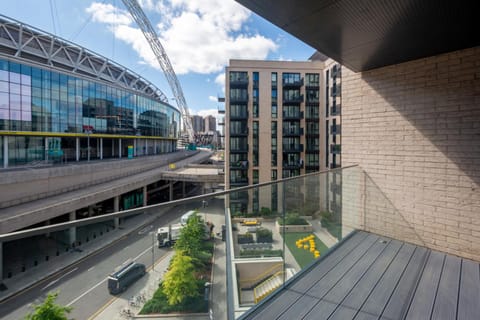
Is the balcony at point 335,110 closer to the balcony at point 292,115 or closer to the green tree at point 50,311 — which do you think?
the balcony at point 292,115

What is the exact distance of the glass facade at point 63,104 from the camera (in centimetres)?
1756

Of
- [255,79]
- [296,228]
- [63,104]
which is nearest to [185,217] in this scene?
[296,228]

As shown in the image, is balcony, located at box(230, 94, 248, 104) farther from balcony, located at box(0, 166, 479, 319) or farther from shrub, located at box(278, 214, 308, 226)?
shrub, located at box(278, 214, 308, 226)

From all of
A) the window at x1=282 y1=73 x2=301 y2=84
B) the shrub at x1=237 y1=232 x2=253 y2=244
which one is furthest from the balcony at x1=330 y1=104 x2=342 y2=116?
the shrub at x1=237 y1=232 x2=253 y2=244

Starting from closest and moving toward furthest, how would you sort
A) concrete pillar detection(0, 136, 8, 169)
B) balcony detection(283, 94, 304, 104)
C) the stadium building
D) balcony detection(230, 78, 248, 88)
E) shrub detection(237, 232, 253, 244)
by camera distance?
shrub detection(237, 232, 253, 244)
concrete pillar detection(0, 136, 8, 169)
the stadium building
balcony detection(230, 78, 248, 88)
balcony detection(283, 94, 304, 104)

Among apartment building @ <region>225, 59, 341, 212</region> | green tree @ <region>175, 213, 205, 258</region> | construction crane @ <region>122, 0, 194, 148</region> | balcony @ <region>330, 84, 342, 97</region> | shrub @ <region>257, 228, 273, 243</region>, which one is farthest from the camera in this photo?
construction crane @ <region>122, 0, 194, 148</region>

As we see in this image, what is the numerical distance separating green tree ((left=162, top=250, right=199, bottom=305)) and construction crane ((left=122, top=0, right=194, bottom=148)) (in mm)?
53329

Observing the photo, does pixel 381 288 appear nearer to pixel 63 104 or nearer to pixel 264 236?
pixel 264 236

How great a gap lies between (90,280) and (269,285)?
1724mm

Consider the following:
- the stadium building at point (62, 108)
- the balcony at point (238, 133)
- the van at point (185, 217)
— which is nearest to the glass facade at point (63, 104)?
the stadium building at point (62, 108)

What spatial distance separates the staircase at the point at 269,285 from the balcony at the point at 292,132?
21917mm

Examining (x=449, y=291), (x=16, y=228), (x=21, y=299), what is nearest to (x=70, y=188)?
(x=16, y=228)

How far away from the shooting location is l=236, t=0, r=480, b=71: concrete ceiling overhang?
2.06 meters

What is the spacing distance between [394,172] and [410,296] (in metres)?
1.95
